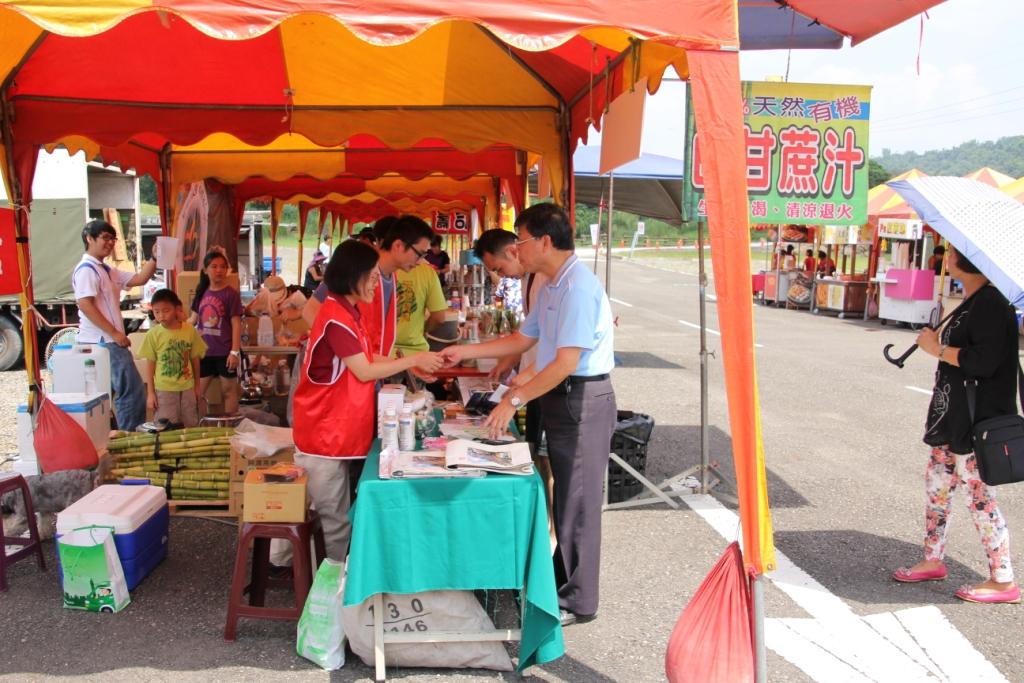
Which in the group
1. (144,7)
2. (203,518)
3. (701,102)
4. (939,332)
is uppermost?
(144,7)

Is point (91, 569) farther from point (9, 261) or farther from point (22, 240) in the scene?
point (22, 240)

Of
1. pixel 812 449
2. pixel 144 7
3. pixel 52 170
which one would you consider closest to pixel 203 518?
pixel 144 7

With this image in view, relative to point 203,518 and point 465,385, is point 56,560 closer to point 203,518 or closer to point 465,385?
point 203,518

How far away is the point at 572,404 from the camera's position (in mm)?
3986

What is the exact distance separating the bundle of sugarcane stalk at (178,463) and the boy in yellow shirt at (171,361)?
4.27ft

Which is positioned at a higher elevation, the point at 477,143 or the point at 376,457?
the point at 477,143

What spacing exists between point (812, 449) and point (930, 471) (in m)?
3.36

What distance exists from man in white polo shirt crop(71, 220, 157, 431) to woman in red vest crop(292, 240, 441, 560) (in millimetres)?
3304

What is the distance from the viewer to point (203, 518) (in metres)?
5.73

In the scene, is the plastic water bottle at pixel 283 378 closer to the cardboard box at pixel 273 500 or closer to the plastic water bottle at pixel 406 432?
the cardboard box at pixel 273 500

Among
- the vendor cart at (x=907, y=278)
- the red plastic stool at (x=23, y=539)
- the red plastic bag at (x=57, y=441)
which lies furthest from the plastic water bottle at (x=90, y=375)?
the vendor cart at (x=907, y=278)

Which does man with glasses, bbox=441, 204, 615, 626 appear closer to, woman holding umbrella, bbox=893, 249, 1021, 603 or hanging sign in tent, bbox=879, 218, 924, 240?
woman holding umbrella, bbox=893, 249, 1021, 603

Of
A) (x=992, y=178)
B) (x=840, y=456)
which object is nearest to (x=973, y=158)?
(x=992, y=178)

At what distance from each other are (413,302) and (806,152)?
3.29m
